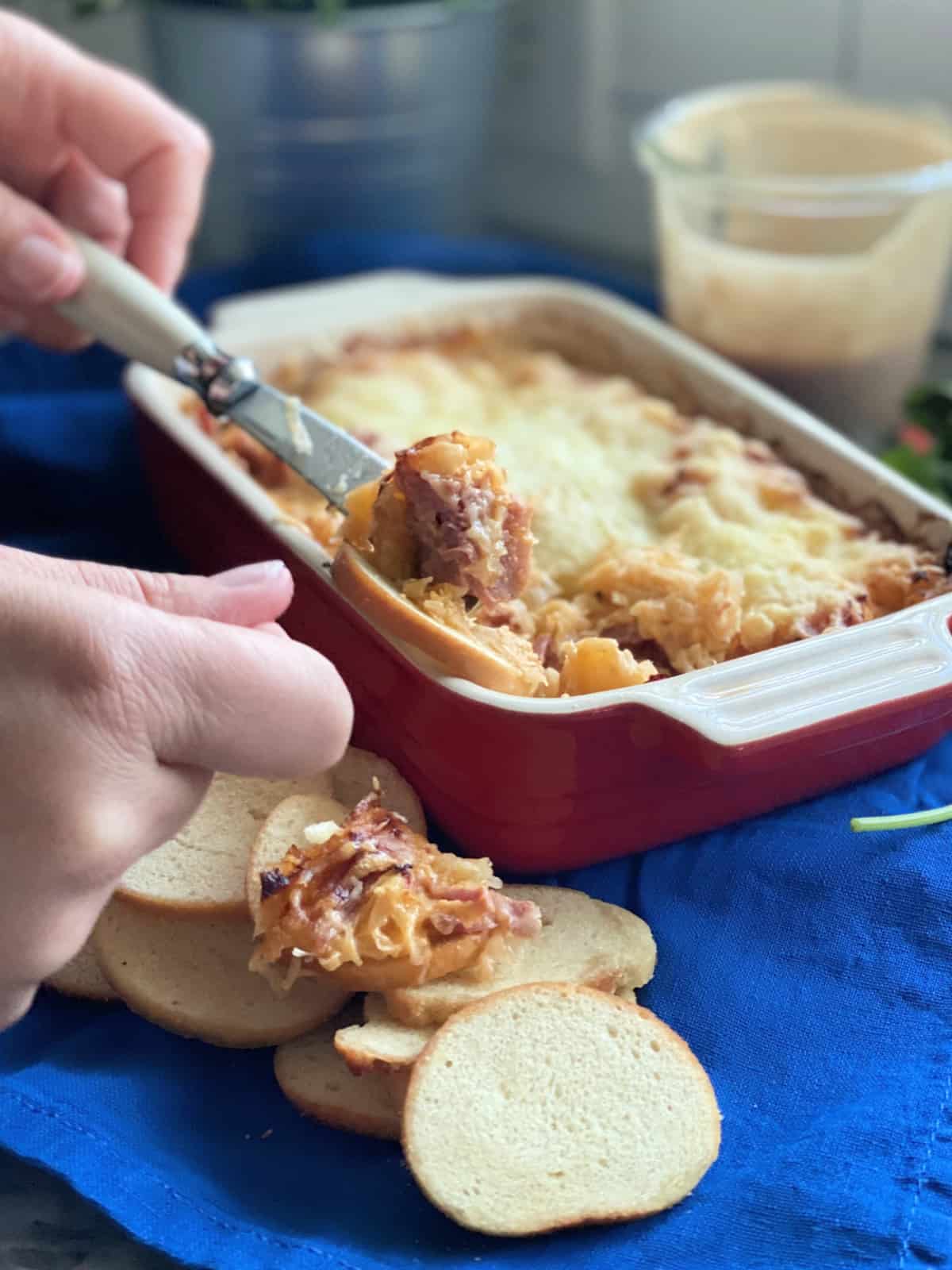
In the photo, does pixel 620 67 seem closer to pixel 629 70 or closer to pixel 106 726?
pixel 629 70

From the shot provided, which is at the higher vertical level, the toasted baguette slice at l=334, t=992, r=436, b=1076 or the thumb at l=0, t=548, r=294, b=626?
the thumb at l=0, t=548, r=294, b=626

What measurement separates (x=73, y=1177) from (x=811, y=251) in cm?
203

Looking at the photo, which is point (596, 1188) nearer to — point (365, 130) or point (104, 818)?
point (104, 818)

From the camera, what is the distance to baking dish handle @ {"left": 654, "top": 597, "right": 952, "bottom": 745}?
1.51 m

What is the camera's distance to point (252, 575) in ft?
4.56

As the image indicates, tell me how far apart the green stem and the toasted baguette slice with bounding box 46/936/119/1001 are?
831mm

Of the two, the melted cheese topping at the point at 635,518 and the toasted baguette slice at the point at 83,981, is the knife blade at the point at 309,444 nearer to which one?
the melted cheese topping at the point at 635,518

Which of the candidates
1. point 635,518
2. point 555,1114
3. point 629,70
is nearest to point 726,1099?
point 555,1114

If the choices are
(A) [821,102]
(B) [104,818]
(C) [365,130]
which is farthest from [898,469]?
(B) [104,818]

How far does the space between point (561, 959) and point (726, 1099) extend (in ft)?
0.69

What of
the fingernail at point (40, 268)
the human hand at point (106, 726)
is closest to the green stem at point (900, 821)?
the human hand at point (106, 726)

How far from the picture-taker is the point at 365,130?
296cm

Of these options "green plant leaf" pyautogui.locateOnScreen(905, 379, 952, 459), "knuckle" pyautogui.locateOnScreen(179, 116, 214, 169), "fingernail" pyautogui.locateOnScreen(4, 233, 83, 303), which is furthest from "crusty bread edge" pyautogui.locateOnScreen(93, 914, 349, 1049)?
"green plant leaf" pyautogui.locateOnScreen(905, 379, 952, 459)

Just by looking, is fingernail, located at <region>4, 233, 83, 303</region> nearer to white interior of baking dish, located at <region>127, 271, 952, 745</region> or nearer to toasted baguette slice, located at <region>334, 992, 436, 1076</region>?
white interior of baking dish, located at <region>127, 271, 952, 745</region>
